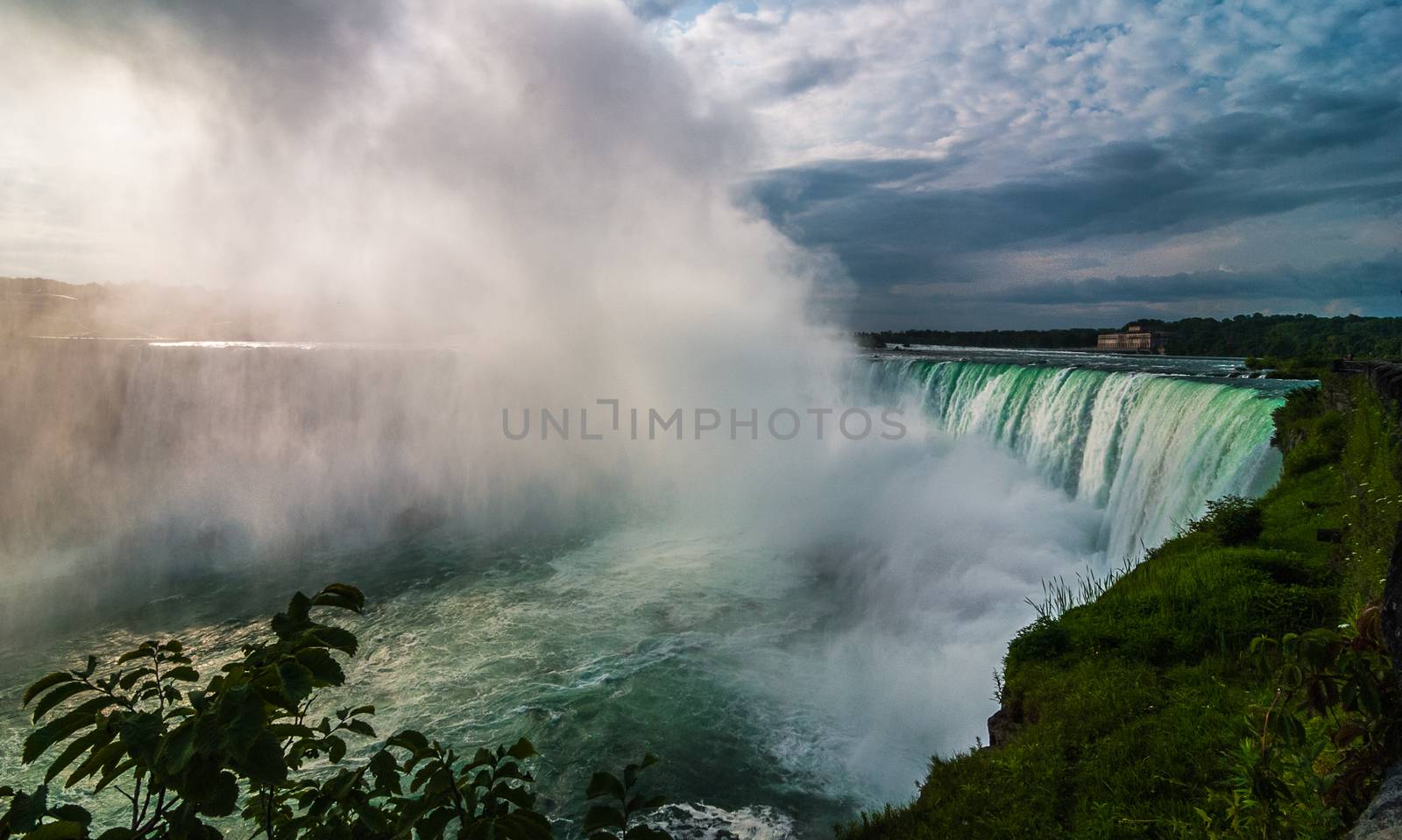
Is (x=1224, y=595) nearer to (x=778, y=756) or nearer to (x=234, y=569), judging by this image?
(x=778, y=756)

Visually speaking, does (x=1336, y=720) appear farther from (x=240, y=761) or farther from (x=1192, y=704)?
(x=240, y=761)

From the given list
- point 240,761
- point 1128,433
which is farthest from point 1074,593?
point 240,761

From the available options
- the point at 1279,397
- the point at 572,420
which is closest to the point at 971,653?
the point at 1279,397

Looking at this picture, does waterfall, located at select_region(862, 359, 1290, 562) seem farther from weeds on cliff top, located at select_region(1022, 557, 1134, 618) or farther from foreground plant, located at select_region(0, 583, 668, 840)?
foreground plant, located at select_region(0, 583, 668, 840)

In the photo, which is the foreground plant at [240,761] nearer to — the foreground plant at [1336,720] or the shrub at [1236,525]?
the foreground plant at [1336,720]

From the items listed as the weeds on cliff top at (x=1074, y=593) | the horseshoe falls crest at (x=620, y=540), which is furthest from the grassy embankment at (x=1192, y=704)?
the horseshoe falls crest at (x=620, y=540)

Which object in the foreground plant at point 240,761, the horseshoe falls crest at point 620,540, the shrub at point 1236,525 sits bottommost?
the horseshoe falls crest at point 620,540
